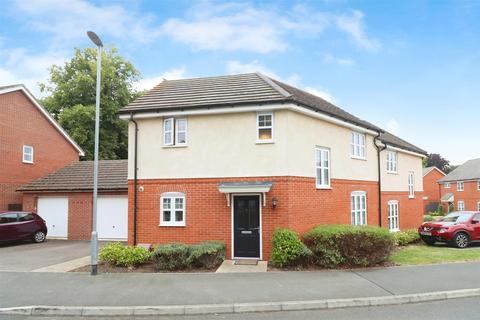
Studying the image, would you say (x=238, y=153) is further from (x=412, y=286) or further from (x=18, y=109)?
(x=18, y=109)

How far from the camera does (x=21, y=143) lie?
71.4 feet

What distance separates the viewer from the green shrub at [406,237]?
16297mm

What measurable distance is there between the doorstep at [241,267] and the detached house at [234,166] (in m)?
0.62

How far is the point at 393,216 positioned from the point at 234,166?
10307 millimetres

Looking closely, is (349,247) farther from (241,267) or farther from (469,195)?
(469,195)

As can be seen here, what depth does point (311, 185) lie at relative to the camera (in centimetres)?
1307

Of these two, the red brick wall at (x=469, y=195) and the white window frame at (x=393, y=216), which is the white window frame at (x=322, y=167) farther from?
the red brick wall at (x=469, y=195)

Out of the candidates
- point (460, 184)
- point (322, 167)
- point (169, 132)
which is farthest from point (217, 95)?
point (460, 184)

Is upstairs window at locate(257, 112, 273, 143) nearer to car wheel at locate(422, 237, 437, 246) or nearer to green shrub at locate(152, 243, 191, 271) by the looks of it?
green shrub at locate(152, 243, 191, 271)

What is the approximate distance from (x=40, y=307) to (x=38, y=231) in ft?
40.6

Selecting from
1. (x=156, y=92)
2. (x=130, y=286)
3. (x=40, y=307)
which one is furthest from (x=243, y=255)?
Result: (x=156, y=92)

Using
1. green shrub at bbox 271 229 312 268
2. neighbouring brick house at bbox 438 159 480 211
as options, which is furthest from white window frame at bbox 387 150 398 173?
neighbouring brick house at bbox 438 159 480 211

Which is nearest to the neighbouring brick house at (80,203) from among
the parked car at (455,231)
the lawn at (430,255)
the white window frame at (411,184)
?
the lawn at (430,255)

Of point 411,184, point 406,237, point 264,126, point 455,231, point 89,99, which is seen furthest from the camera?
point 89,99
